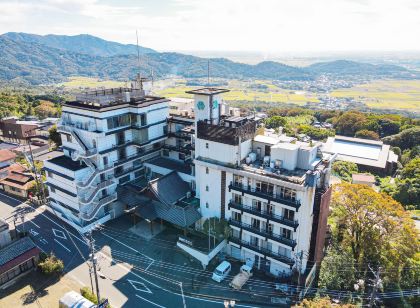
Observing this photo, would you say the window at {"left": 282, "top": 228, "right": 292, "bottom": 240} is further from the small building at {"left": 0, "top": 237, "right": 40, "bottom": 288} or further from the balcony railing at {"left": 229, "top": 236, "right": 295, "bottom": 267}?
the small building at {"left": 0, "top": 237, "right": 40, "bottom": 288}

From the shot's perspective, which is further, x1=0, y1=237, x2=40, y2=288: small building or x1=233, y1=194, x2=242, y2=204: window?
x1=233, y1=194, x2=242, y2=204: window

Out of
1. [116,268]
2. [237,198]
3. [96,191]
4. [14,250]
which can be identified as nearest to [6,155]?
[96,191]

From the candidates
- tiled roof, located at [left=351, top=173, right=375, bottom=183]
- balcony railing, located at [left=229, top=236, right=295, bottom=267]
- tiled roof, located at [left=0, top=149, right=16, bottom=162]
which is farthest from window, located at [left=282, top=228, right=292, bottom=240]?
tiled roof, located at [left=0, top=149, right=16, bottom=162]

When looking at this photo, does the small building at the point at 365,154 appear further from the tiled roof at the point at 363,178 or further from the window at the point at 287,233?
the window at the point at 287,233

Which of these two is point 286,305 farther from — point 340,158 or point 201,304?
point 340,158

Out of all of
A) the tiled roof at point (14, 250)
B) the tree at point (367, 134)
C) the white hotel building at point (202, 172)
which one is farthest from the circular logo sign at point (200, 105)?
the tree at point (367, 134)

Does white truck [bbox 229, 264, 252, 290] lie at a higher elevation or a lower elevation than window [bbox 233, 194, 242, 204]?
lower
